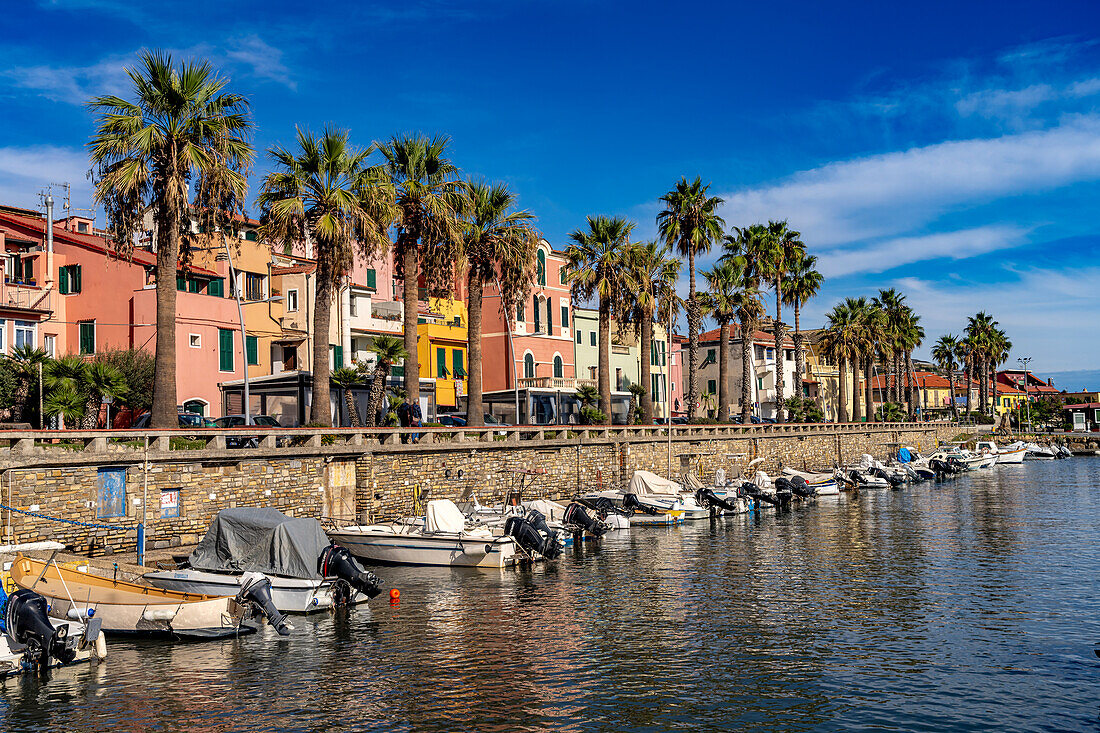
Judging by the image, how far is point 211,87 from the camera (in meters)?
31.3

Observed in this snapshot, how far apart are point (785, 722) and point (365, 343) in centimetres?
4436

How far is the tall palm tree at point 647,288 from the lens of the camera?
5725 centimetres

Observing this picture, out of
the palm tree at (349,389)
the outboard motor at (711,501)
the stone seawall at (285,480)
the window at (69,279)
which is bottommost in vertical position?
the outboard motor at (711,501)

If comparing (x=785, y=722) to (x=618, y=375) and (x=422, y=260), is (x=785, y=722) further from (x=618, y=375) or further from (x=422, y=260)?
(x=618, y=375)

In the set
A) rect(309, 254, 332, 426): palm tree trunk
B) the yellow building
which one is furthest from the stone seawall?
the yellow building

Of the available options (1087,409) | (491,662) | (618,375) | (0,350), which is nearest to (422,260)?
(0,350)

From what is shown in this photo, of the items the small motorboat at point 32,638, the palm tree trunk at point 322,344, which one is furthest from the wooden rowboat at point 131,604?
the palm tree trunk at point 322,344

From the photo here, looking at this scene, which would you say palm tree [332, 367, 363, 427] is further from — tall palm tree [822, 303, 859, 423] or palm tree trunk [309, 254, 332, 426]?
tall palm tree [822, 303, 859, 423]

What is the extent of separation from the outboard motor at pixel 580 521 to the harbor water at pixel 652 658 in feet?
15.6

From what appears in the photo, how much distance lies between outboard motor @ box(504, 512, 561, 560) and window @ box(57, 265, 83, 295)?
30312 mm

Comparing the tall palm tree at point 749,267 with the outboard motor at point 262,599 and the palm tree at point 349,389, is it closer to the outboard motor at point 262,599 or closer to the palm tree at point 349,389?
the palm tree at point 349,389

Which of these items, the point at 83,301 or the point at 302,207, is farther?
the point at 83,301

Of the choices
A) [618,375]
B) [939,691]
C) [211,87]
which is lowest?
[939,691]

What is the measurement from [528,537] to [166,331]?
45.6ft
